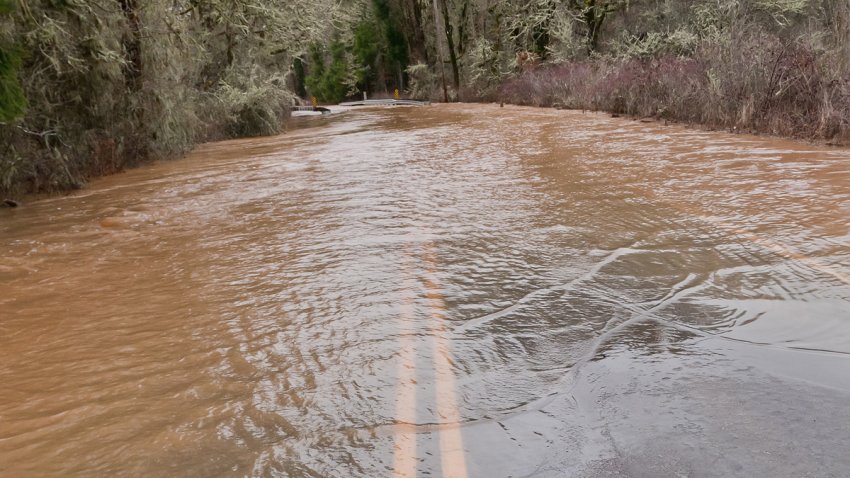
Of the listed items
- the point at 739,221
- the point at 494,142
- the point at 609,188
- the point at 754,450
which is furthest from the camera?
the point at 494,142

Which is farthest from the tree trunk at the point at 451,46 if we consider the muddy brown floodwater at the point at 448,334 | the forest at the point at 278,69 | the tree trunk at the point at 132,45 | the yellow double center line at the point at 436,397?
the yellow double center line at the point at 436,397

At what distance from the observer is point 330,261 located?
6.31m

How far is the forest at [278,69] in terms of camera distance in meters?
11.6

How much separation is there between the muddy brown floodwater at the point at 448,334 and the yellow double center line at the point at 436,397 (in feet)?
0.05

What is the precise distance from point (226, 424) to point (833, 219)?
5968 mm

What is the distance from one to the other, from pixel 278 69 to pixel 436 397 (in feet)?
80.5

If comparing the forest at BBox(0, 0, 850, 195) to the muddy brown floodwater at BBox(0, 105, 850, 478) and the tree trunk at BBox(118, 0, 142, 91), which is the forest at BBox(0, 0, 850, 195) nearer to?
the tree trunk at BBox(118, 0, 142, 91)

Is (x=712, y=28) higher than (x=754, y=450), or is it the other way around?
(x=712, y=28)

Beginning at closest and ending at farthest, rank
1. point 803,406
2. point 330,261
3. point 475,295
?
1. point 803,406
2. point 475,295
3. point 330,261

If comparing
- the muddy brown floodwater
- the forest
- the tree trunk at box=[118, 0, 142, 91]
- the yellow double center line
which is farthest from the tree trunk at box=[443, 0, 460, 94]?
the yellow double center line

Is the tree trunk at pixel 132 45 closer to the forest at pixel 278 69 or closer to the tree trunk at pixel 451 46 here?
the forest at pixel 278 69

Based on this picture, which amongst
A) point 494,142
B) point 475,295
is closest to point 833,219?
point 475,295

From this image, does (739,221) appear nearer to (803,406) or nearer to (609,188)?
(609,188)

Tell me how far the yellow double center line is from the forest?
695 centimetres
